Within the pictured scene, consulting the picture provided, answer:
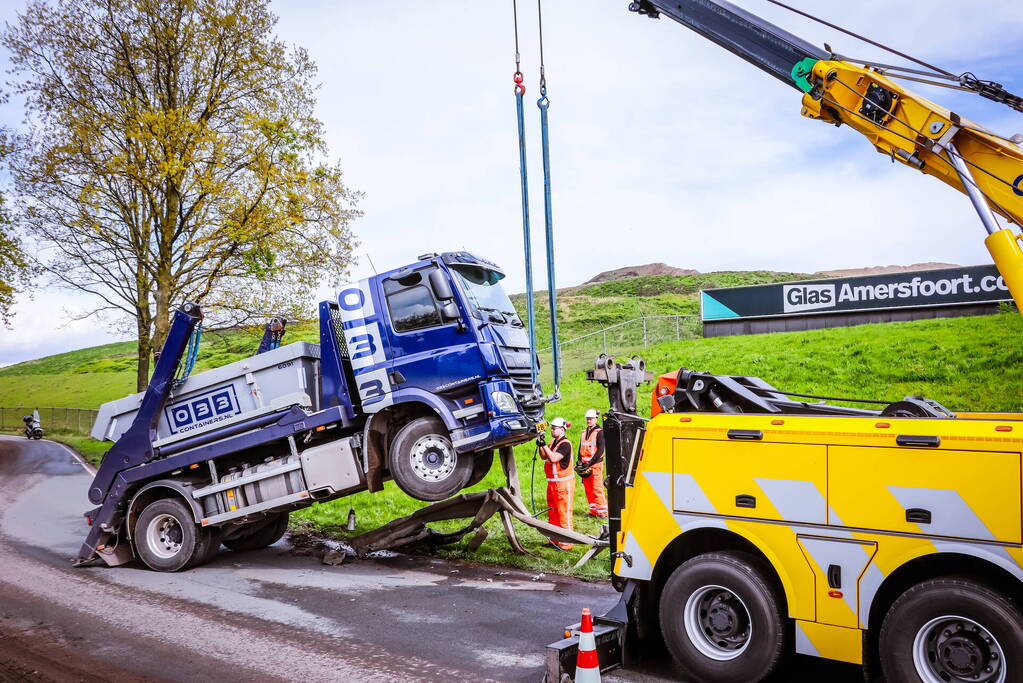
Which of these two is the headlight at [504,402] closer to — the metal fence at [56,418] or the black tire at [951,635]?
A: the black tire at [951,635]

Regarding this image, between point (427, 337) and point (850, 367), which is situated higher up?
point (427, 337)

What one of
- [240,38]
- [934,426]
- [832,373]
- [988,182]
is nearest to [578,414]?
[832,373]

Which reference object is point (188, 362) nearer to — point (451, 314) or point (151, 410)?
point (151, 410)

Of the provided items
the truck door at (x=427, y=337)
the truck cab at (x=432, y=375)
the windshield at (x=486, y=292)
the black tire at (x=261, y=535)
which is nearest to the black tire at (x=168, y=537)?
the black tire at (x=261, y=535)

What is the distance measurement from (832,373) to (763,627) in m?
15.2

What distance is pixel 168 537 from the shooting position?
1063 centimetres

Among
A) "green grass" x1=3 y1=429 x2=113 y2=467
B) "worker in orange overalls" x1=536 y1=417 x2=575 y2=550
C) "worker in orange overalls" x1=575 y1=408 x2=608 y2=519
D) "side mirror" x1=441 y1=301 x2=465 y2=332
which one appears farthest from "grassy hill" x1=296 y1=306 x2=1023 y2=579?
"green grass" x1=3 y1=429 x2=113 y2=467

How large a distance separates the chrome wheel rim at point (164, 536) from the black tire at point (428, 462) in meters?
3.32

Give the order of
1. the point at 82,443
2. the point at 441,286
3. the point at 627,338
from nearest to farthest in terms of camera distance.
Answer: the point at 441,286
the point at 82,443
the point at 627,338

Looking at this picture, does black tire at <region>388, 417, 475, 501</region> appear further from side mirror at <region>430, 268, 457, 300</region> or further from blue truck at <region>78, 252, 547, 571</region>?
side mirror at <region>430, 268, 457, 300</region>

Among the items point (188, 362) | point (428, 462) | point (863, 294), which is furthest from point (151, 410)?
point (863, 294)

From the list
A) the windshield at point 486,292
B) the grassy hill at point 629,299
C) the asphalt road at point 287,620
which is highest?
the grassy hill at point 629,299

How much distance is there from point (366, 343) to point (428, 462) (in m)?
1.59

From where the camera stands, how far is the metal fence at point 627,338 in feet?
88.1
